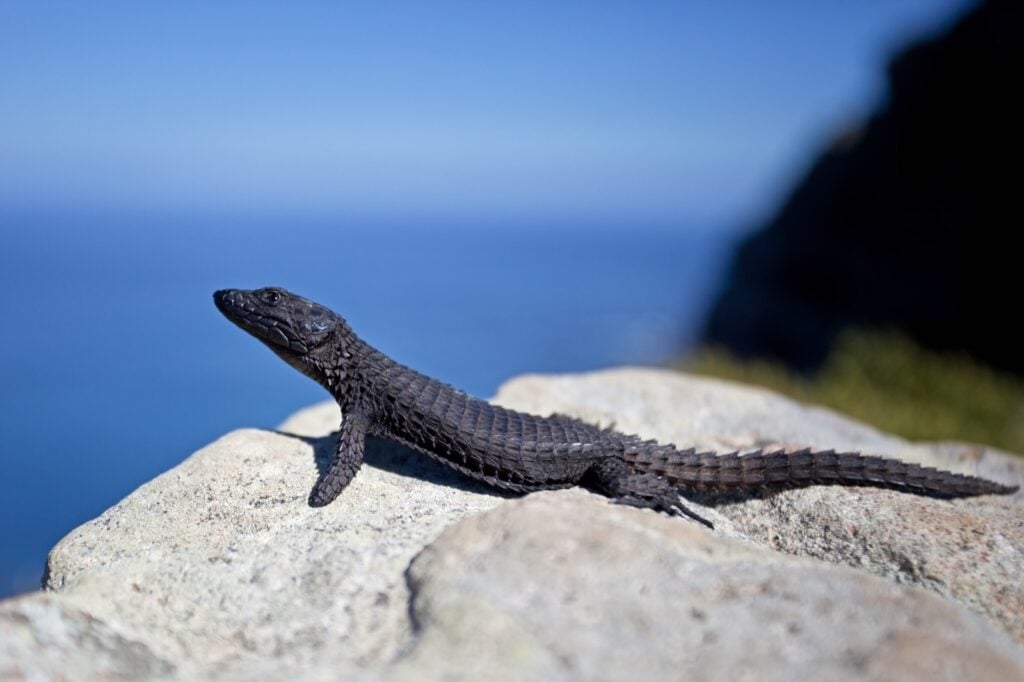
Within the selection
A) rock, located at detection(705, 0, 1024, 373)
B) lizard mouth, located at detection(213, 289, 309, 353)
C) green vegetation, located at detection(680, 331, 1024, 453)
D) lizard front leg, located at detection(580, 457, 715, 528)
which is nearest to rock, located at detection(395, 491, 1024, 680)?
lizard front leg, located at detection(580, 457, 715, 528)

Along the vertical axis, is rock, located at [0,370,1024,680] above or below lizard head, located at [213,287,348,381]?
below

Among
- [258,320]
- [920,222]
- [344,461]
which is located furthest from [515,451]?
[920,222]

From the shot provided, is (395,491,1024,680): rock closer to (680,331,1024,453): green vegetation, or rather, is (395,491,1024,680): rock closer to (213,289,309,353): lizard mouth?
(213,289,309,353): lizard mouth

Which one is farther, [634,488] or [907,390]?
[907,390]

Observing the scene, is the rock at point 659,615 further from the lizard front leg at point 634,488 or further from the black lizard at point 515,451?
the black lizard at point 515,451

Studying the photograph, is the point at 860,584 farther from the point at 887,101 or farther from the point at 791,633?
the point at 887,101

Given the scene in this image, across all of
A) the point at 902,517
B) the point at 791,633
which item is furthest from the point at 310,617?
the point at 902,517

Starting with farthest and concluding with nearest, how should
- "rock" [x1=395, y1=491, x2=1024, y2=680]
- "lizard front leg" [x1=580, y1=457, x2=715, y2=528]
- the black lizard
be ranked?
1. the black lizard
2. "lizard front leg" [x1=580, y1=457, x2=715, y2=528]
3. "rock" [x1=395, y1=491, x2=1024, y2=680]

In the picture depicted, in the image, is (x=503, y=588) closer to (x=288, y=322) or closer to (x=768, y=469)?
(x=768, y=469)
